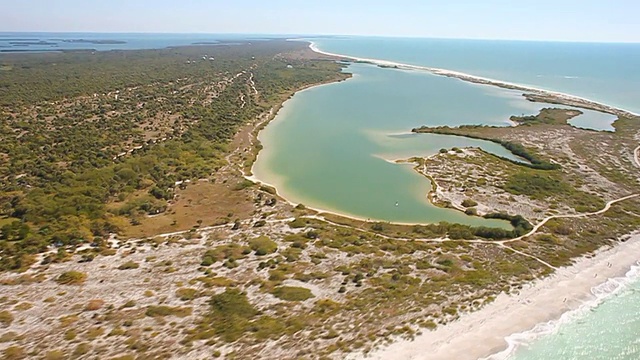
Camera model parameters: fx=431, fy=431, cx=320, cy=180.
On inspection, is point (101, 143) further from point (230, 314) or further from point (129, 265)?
point (230, 314)

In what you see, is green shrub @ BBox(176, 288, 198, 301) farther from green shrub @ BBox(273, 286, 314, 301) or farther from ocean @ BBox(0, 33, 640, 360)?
ocean @ BBox(0, 33, 640, 360)

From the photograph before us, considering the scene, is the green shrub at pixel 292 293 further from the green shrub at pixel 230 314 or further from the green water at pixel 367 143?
the green water at pixel 367 143

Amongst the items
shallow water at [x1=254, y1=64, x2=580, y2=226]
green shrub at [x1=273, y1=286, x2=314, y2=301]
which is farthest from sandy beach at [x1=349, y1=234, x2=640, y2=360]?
shallow water at [x1=254, y1=64, x2=580, y2=226]

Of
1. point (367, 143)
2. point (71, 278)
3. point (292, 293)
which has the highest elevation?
point (367, 143)

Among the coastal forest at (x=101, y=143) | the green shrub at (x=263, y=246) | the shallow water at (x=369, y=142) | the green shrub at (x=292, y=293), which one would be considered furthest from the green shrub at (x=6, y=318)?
the shallow water at (x=369, y=142)

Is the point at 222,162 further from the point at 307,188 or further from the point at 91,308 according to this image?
the point at 91,308

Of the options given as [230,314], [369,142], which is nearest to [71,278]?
[230,314]
